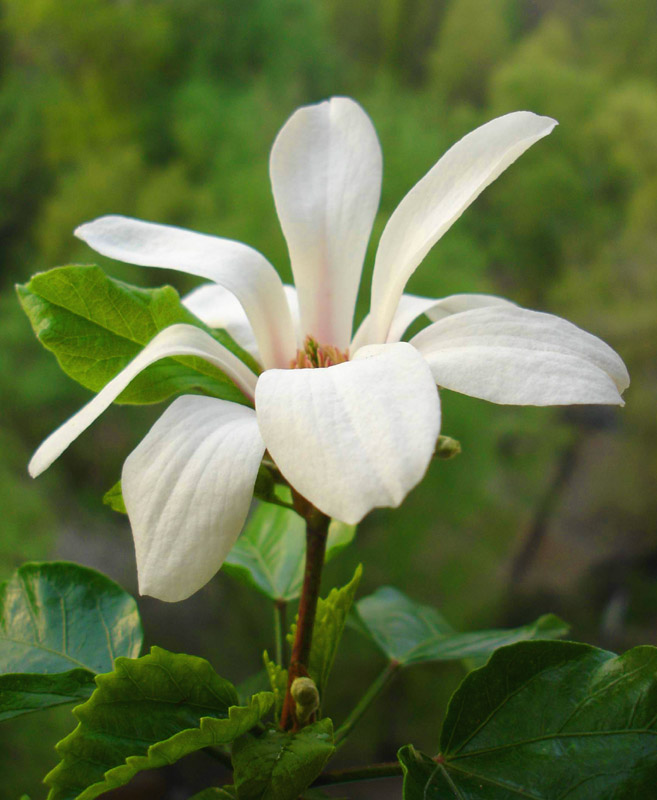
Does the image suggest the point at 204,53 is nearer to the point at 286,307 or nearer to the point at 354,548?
the point at 354,548

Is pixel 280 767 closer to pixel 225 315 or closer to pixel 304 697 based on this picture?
pixel 304 697

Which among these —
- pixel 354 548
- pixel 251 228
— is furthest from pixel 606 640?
pixel 251 228

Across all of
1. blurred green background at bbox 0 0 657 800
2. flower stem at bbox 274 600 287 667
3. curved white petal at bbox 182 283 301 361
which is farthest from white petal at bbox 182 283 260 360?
blurred green background at bbox 0 0 657 800

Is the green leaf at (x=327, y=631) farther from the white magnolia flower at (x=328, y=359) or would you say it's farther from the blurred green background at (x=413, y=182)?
the blurred green background at (x=413, y=182)

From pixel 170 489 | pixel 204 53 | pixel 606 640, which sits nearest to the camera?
pixel 170 489

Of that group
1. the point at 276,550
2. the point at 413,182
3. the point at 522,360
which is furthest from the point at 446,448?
the point at 413,182

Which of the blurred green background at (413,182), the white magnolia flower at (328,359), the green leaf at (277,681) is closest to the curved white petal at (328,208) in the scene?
the white magnolia flower at (328,359)

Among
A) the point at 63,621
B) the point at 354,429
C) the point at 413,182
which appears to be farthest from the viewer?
the point at 413,182
